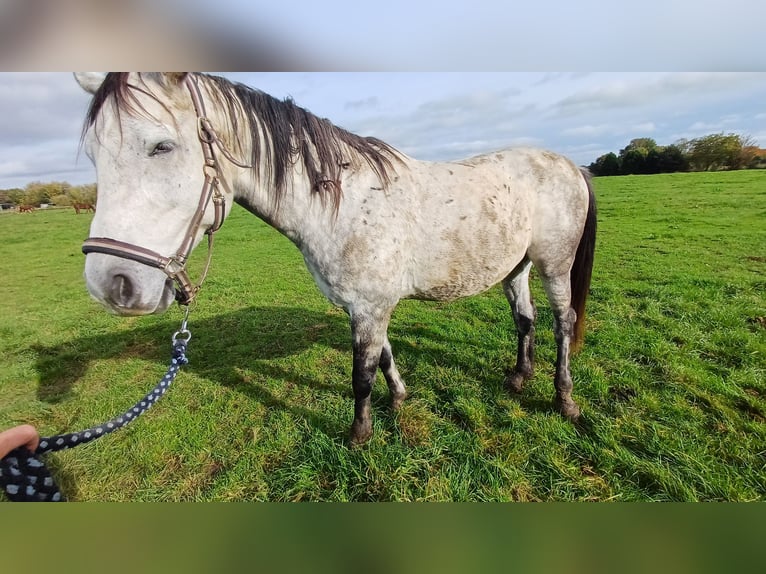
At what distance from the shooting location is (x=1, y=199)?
316 centimetres

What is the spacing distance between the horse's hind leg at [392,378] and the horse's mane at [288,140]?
115 cm

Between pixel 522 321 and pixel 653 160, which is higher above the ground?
pixel 653 160

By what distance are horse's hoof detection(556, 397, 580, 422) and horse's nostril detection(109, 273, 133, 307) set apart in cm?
256

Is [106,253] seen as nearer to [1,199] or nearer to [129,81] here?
[129,81]

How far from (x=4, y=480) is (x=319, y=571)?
3.77ft

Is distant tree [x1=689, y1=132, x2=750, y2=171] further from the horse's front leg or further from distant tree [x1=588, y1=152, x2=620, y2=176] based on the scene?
the horse's front leg

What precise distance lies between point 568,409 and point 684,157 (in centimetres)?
232

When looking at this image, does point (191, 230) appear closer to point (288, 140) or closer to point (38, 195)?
point (288, 140)

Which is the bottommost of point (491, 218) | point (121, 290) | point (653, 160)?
point (121, 290)

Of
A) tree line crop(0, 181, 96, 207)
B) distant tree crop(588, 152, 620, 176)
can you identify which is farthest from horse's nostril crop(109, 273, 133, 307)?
distant tree crop(588, 152, 620, 176)

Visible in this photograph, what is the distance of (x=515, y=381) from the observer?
2.62 metres

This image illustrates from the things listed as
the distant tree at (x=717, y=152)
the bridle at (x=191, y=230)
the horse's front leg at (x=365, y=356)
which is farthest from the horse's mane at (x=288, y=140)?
the distant tree at (x=717, y=152)

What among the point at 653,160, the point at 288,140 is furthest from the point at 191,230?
the point at 653,160

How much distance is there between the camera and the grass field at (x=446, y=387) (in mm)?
1854
